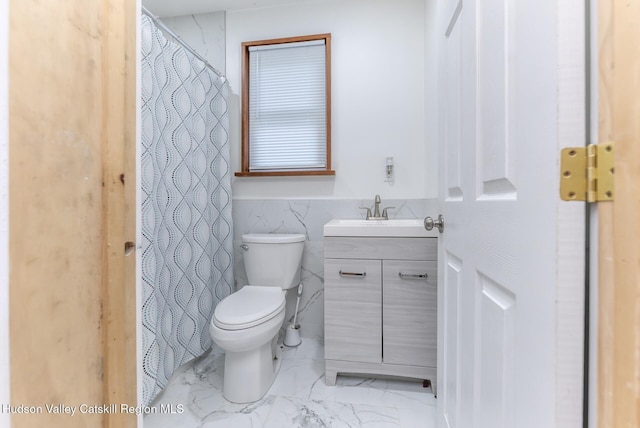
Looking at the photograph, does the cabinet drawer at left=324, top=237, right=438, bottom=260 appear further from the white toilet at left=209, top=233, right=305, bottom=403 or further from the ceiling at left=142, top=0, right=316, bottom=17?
the ceiling at left=142, top=0, right=316, bottom=17

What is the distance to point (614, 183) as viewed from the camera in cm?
33

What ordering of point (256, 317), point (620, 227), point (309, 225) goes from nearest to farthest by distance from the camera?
point (620, 227) → point (256, 317) → point (309, 225)

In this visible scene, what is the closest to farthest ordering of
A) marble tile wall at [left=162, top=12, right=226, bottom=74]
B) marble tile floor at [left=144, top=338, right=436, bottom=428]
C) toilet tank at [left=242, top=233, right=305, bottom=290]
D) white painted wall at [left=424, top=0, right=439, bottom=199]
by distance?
marble tile floor at [left=144, top=338, right=436, bottom=428], white painted wall at [left=424, top=0, right=439, bottom=199], toilet tank at [left=242, top=233, right=305, bottom=290], marble tile wall at [left=162, top=12, right=226, bottom=74]

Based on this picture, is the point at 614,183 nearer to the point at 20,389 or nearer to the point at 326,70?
the point at 20,389

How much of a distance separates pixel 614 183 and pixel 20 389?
76cm

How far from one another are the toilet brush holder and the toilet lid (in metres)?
0.34

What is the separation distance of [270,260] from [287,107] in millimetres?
1044

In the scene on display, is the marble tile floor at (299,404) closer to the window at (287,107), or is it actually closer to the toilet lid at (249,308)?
the toilet lid at (249,308)

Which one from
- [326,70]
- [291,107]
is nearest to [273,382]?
[291,107]

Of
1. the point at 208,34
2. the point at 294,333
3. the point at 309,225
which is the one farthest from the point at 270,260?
the point at 208,34

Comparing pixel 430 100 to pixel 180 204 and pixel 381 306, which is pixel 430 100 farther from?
pixel 180 204

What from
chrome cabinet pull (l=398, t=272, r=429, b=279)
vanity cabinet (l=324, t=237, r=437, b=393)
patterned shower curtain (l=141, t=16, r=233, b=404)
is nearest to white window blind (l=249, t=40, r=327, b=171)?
patterned shower curtain (l=141, t=16, r=233, b=404)

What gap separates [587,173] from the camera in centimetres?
35

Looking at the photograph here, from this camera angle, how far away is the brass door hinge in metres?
0.34
